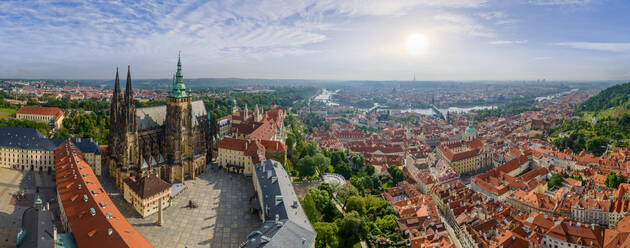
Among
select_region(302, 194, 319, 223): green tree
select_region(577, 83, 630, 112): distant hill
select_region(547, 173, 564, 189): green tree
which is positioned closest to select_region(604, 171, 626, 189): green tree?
select_region(547, 173, 564, 189): green tree

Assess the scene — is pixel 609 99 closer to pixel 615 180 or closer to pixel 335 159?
pixel 615 180

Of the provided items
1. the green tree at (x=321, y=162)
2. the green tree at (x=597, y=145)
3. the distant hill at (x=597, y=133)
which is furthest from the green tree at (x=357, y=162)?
the distant hill at (x=597, y=133)

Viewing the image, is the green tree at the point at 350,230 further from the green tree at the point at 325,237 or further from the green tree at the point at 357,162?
the green tree at the point at 357,162

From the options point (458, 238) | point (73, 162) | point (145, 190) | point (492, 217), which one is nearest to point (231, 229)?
point (145, 190)

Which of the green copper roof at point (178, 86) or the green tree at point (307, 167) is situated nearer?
the green copper roof at point (178, 86)

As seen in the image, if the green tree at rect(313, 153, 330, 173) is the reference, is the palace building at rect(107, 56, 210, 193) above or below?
above

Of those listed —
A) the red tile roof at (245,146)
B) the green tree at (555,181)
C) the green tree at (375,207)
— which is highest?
the red tile roof at (245,146)

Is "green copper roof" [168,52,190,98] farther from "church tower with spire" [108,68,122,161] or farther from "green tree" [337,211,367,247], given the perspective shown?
"green tree" [337,211,367,247]
